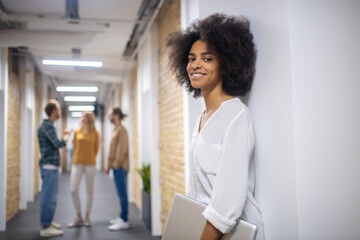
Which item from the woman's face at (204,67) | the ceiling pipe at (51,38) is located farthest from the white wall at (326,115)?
the ceiling pipe at (51,38)

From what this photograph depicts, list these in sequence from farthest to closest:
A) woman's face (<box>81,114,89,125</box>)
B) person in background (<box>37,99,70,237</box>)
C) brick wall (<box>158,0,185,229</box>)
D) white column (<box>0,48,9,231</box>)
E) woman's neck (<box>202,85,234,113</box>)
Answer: woman's face (<box>81,114,89,125</box>) → person in background (<box>37,99,70,237</box>) → brick wall (<box>158,0,185,229</box>) → white column (<box>0,48,9,231</box>) → woman's neck (<box>202,85,234,113</box>)

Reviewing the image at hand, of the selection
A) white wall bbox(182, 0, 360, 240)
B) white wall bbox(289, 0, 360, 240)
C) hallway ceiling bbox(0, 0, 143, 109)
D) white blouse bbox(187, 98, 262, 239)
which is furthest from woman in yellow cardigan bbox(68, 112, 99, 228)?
white wall bbox(289, 0, 360, 240)

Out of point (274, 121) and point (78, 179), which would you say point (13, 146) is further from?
point (274, 121)

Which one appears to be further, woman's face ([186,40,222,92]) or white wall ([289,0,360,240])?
woman's face ([186,40,222,92])

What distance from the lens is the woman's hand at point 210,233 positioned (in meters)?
1.23

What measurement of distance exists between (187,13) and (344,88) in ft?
5.83

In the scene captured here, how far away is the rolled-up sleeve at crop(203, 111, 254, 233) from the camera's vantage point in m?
1.21

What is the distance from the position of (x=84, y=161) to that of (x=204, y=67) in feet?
11.2

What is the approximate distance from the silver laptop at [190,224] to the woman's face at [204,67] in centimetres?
54

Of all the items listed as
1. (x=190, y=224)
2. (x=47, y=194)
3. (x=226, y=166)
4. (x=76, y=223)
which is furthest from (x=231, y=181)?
(x=76, y=223)

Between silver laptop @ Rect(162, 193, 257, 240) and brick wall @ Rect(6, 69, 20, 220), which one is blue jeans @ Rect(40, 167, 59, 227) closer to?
brick wall @ Rect(6, 69, 20, 220)

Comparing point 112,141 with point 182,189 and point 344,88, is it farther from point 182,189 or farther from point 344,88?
point 344,88

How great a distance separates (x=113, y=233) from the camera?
421 cm

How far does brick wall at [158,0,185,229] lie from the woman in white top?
1689 mm
